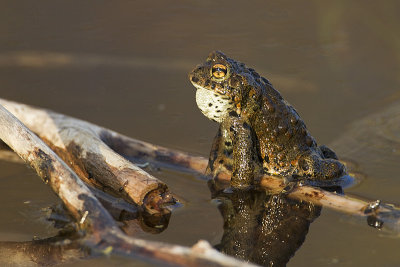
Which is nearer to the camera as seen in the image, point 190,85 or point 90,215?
point 90,215

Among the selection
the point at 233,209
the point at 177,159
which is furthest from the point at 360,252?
the point at 177,159

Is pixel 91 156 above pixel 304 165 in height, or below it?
below

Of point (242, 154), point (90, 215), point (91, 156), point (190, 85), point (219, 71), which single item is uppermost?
point (219, 71)

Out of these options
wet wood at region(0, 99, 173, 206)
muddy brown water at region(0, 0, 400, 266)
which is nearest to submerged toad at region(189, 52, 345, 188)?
muddy brown water at region(0, 0, 400, 266)

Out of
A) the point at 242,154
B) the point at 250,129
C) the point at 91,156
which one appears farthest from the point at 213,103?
the point at 91,156

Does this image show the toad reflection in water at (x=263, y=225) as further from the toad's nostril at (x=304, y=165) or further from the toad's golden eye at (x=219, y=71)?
the toad's golden eye at (x=219, y=71)

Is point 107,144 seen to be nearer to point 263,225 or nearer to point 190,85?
point 263,225
